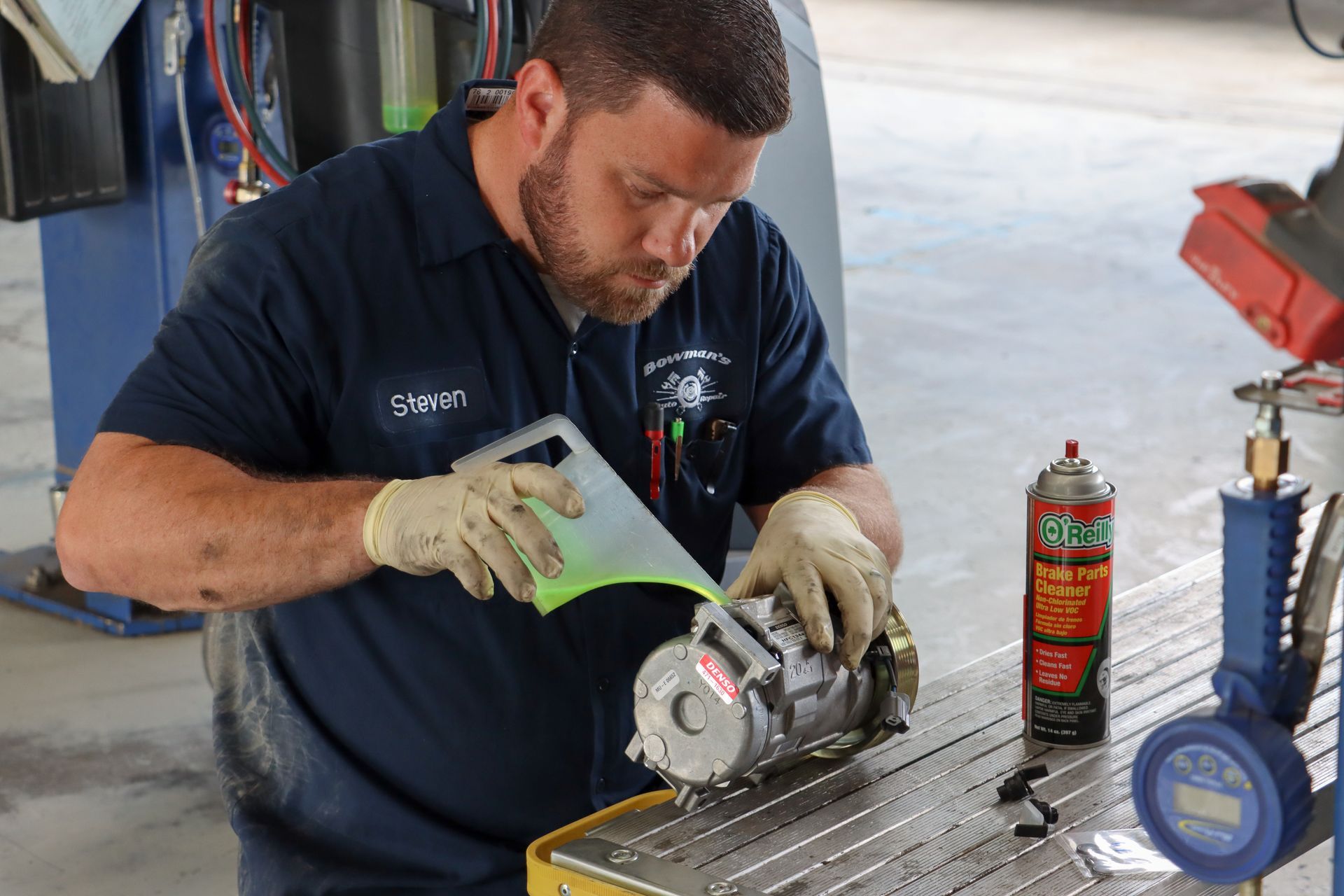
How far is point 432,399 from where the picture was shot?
5.00ft

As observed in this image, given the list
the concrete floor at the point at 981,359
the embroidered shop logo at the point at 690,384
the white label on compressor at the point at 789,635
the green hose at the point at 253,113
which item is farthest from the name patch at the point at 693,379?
the concrete floor at the point at 981,359

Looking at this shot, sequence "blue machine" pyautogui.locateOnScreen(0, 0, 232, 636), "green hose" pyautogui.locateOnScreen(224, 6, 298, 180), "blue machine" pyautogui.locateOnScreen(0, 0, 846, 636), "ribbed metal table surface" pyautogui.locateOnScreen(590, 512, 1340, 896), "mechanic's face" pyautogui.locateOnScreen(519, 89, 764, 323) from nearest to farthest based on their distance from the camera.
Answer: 1. "ribbed metal table surface" pyautogui.locateOnScreen(590, 512, 1340, 896)
2. "mechanic's face" pyautogui.locateOnScreen(519, 89, 764, 323)
3. "green hose" pyautogui.locateOnScreen(224, 6, 298, 180)
4. "blue machine" pyautogui.locateOnScreen(0, 0, 846, 636)
5. "blue machine" pyautogui.locateOnScreen(0, 0, 232, 636)

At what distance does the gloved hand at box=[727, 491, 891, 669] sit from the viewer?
134cm

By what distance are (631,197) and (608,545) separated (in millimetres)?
360

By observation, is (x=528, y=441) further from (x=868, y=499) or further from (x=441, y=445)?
(x=868, y=499)

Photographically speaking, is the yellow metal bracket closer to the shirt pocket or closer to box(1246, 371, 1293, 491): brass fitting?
the shirt pocket

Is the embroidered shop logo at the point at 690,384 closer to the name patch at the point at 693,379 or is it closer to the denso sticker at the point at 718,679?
the name patch at the point at 693,379

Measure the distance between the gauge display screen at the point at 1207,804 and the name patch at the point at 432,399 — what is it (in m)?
0.77

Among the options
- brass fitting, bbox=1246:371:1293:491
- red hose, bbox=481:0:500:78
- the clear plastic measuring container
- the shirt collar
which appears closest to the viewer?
brass fitting, bbox=1246:371:1293:491

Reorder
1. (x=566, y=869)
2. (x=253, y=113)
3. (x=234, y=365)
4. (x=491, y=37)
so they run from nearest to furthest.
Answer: (x=566, y=869) → (x=234, y=365) → (x=491, y=37) → (x=253, y=113)

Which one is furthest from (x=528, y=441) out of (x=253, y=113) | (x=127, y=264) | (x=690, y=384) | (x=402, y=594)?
(x=127, y=264)

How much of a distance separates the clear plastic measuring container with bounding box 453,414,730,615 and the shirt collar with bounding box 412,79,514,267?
0.31 m

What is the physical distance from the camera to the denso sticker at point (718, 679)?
122 cm

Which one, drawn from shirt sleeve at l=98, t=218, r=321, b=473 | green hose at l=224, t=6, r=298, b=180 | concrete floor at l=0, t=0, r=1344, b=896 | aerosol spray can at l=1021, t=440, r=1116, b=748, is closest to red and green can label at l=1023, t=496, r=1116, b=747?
aerosol spray can at l=1021, t=440, r=1116, b=748
